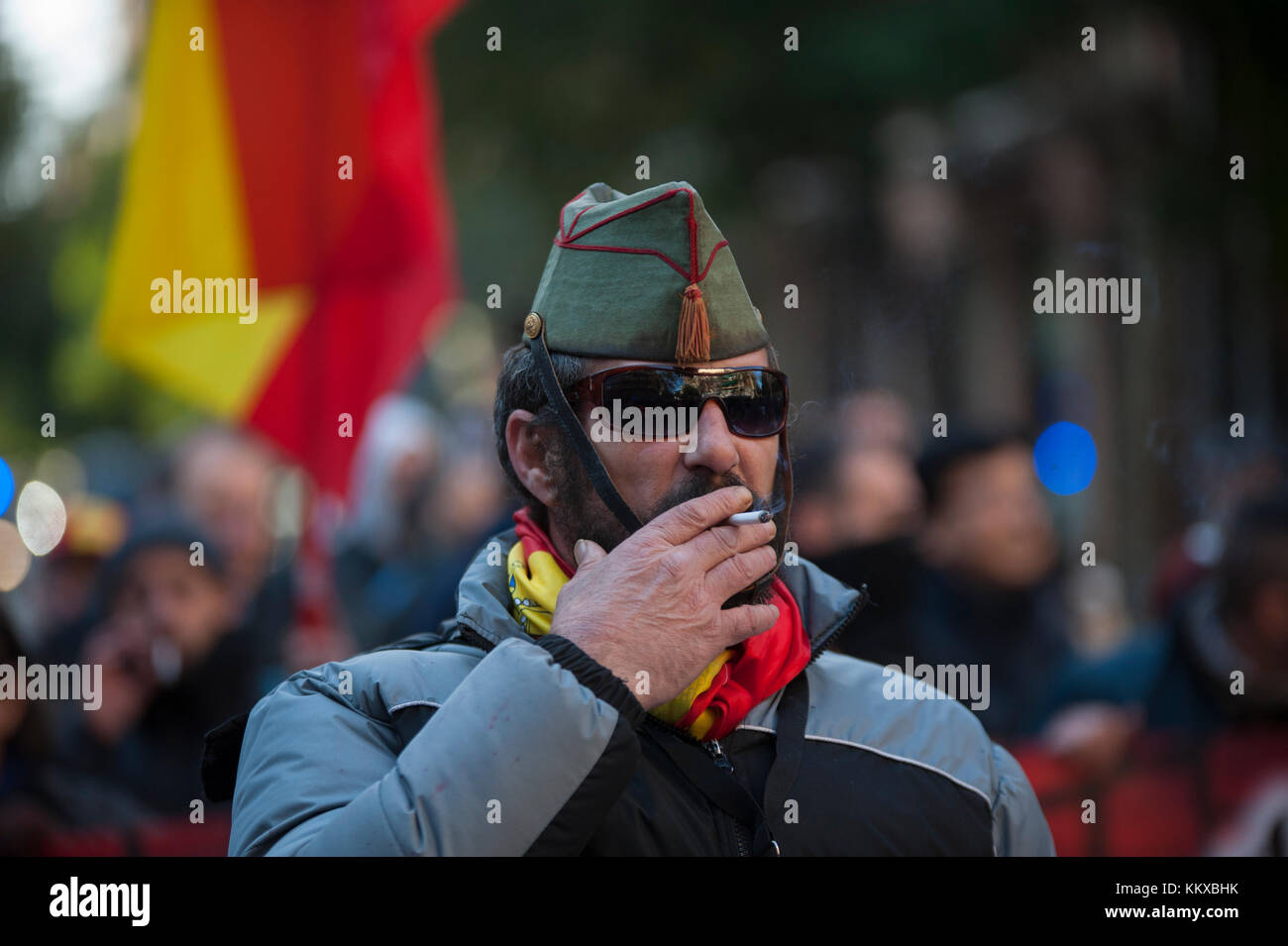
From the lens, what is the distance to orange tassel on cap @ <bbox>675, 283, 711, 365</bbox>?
2.27 metres

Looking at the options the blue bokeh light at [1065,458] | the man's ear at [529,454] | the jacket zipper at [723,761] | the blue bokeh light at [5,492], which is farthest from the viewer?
the blue bokeh light at [5,492]

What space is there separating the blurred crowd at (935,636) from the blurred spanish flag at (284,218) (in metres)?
0.41

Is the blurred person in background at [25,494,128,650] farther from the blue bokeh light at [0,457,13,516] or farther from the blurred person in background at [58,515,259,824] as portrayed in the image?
the blue bokeh light at [0,457,13,516]

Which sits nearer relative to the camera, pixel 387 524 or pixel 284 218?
pixel 284 218

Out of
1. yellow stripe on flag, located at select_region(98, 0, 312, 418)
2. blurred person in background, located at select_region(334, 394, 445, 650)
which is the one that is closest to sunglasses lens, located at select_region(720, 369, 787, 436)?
yellow stripe on flag, located at select_region(98, 0, 312, 418)

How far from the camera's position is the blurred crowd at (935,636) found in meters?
4.35

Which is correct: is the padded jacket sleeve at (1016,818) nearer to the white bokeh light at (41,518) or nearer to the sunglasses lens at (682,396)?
the sunglasses lens at (682,396)

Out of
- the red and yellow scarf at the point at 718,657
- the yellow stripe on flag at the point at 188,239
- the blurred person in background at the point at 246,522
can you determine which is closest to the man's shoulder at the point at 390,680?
the red and yellow scarf at the point at 718,657

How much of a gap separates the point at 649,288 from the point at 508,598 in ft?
2.04

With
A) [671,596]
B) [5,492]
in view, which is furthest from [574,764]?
[5,492]

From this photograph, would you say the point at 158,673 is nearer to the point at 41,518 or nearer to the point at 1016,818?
the point at 41,518

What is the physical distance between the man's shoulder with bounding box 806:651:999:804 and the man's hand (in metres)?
0.30

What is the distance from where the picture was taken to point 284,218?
584cm
